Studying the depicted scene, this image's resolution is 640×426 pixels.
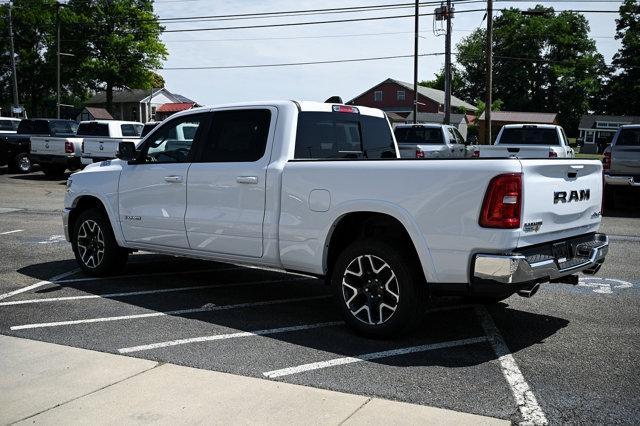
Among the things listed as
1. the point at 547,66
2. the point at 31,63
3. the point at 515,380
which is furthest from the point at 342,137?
the point at 547,66

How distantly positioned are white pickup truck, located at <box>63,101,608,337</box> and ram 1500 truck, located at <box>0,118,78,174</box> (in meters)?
18.1

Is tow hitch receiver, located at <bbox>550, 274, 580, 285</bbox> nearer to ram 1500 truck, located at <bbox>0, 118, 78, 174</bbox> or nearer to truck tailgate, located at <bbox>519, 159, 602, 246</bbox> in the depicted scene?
truck tailgate, located at <bbox>519, 159, 602, 246</bbox>

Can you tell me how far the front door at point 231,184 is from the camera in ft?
19.5

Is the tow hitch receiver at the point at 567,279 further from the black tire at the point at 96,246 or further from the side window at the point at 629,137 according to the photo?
the side window at the point at 629,137

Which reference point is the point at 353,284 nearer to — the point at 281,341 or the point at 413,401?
the point at 281,341

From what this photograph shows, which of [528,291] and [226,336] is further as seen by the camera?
[226,336]

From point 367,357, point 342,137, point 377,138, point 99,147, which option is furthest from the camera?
point 99,147

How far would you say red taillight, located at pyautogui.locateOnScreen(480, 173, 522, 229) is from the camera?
4.52 meters

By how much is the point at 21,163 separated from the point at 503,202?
23.0 meters

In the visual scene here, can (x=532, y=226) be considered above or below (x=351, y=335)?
above

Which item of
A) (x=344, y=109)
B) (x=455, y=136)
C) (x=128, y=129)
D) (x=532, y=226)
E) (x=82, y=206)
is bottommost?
(x=82, y=206)

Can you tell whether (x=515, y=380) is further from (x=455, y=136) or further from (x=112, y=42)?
(x=112, y=42)

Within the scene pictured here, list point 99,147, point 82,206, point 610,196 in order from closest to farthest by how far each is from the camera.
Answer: point 82,206
point 610,196
point 99,147

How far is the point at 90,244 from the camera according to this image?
7652mm
